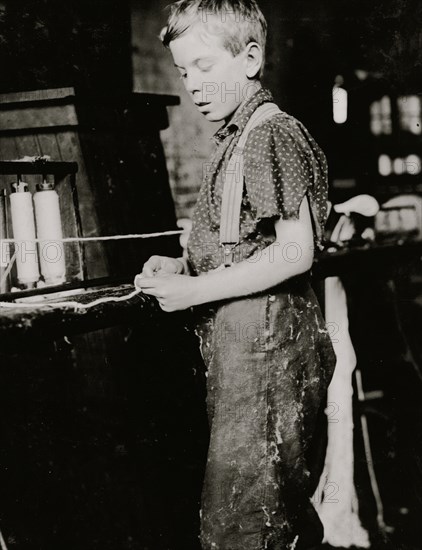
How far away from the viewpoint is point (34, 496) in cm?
205

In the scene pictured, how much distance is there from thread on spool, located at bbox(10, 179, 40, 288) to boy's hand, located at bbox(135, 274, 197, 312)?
0.54 m

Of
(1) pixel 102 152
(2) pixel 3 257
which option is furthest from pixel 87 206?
(2) pixel 3 257

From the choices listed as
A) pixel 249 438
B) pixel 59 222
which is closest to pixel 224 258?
pixel 249 438

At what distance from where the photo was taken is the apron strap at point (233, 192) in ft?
4.36

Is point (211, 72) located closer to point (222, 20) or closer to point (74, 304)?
point (222, 20)

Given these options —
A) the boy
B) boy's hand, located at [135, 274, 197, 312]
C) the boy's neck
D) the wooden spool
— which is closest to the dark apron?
the boy

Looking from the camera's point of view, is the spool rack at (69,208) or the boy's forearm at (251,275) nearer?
the boy's forearm at (251,275)

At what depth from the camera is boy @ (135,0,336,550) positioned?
133 cm

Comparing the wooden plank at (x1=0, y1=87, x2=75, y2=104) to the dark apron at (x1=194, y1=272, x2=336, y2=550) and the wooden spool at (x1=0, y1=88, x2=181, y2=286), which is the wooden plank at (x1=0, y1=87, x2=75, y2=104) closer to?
the wooden spool at (x1=0, y1=88, x2=181, y2=286)

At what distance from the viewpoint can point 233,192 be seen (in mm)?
1331

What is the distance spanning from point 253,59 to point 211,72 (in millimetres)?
111

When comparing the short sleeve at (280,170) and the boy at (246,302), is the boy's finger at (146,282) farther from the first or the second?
the short sleeve at (280,170)

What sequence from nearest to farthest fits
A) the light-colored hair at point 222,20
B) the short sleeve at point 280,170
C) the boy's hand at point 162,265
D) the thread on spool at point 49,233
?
the short sleeve at point 280,170 < the light-colored hair at point 222,20 < the boy's hand at point 162,265 < the thread on spool at point 49,233

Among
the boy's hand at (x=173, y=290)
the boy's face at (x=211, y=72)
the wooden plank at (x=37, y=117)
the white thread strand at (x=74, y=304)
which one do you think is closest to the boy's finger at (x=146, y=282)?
the boy's hand at (x=173, y=290)
